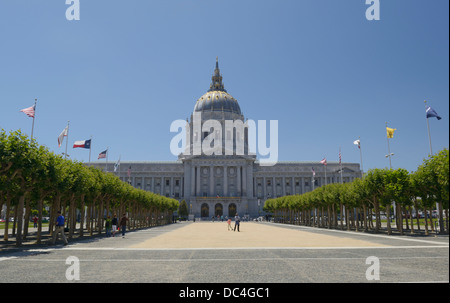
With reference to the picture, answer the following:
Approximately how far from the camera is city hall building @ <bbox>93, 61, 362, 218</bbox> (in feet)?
393

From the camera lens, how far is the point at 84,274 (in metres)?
11.6

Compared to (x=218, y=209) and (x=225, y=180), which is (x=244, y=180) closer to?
(x=225, y=180)

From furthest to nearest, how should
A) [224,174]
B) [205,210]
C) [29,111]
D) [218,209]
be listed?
[224,174] → [205,210] → [218,209] → [29,111]

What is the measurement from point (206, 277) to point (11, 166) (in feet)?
53.4

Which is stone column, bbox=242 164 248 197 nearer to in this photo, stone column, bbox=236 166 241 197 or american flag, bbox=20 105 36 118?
stone column, bbox=236 166 241 197

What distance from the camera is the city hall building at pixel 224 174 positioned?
120m

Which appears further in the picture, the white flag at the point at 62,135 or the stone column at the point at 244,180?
the stone column at the point at 244,180

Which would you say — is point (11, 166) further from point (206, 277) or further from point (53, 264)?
point (206, 277)

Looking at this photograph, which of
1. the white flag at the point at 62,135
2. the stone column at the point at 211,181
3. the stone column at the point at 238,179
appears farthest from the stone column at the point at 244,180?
the white flag at the point at 62,135

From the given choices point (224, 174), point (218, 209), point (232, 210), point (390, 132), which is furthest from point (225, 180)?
point (390, 132)

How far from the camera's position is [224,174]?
124 metres

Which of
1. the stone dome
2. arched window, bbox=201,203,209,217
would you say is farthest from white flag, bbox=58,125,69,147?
the stone dome

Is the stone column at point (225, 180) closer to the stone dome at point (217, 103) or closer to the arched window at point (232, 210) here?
the arched window at point (232, 210)

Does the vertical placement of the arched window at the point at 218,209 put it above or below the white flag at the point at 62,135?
below
